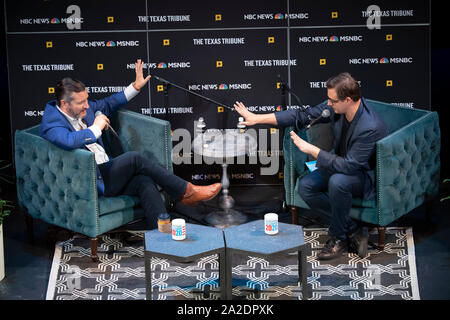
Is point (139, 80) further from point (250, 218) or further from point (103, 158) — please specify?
point (250, 218)

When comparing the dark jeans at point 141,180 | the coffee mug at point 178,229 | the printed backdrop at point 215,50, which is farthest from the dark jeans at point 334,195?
the printed backdrop at point 215,50

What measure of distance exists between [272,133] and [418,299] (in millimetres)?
2569

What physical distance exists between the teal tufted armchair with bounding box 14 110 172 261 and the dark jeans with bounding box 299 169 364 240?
109 cm

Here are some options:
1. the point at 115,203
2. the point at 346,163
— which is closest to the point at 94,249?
the point at 115,203

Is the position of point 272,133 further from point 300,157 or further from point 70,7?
point 70,7

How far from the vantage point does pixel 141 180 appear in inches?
214

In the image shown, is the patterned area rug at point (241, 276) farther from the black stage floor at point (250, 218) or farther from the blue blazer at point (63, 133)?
the blue blazer at point (63, 133)

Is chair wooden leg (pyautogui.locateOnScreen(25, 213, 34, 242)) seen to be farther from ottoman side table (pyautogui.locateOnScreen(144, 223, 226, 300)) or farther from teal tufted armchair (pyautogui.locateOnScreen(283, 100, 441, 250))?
teal tufted armchair (pyautogui.locateOnScreen(283, 100, 441, 250))

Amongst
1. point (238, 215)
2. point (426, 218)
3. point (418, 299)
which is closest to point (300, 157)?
point (238, 215)

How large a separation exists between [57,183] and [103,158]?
1.33ft

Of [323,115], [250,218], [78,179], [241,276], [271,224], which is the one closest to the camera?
[271,224]

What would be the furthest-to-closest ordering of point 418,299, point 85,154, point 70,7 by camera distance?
point 70,7
point 85,154
point 418,299

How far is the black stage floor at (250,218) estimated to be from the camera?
481 cm

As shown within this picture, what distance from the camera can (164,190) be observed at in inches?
223
